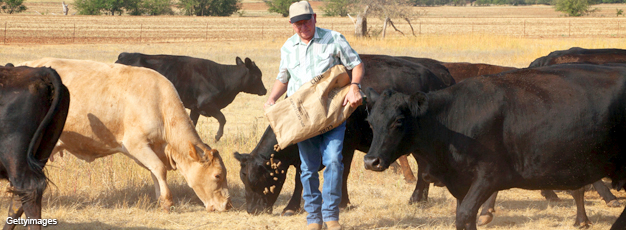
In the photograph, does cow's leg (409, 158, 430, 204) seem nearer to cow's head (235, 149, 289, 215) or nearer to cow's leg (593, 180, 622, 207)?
cow's head (235, 149, 289, 215)

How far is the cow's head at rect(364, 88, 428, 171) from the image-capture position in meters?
4.58

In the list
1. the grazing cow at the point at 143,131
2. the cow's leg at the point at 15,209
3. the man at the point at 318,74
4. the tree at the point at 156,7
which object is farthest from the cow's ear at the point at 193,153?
the tree at the point at 156,7

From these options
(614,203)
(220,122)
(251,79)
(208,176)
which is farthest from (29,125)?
(251,79)

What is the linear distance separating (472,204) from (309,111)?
1.49m

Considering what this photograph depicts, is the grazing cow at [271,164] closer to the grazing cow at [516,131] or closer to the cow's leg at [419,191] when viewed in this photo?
the cow's leg at [419,191]

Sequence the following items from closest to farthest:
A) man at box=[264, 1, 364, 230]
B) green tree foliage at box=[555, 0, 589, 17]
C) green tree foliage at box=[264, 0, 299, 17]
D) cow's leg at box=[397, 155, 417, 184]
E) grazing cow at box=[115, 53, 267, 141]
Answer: man at box=[264, 1, 364, 230] < cow's leg at box=[397, 155, 417, 184] < grazing cow at box=[115, 53, 267, 141] < green tree foliage at box=[555, 0, 589, 17] < green tree foliage at box=[264, 0, 299, 17]

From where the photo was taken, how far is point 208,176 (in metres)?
5.91

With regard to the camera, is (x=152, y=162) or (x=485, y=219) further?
(x=152, y=162)

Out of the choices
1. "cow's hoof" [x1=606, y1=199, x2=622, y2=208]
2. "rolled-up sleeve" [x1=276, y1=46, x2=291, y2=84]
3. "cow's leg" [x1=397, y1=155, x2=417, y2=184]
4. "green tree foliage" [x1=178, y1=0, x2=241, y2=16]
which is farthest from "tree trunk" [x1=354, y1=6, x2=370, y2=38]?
"green tree foliage" [x1=178, y1=0, x2=241, y2=16]

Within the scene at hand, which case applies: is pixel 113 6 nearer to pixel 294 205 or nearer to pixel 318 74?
pixel 294 205

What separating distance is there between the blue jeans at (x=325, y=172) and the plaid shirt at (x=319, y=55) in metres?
0.51

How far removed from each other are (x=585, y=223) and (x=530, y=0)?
130981 mm

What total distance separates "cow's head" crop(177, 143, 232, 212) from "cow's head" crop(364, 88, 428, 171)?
193 centimetres

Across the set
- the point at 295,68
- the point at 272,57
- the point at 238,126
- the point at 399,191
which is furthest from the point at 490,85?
the point at 272,57
